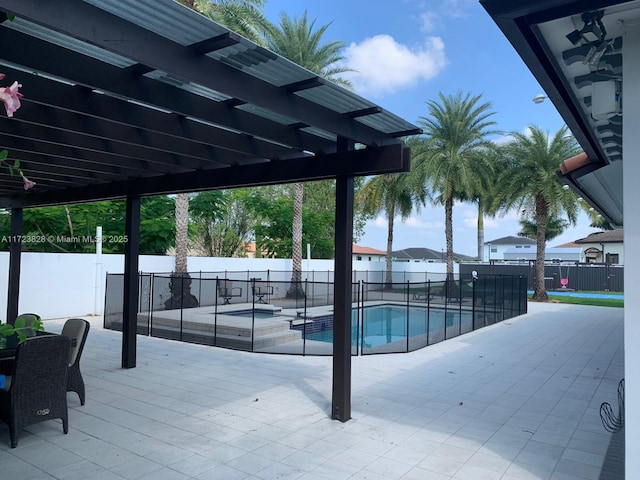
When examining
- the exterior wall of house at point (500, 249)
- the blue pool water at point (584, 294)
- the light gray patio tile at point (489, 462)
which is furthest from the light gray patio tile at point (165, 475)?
the exterior wall of house at point (500, 249)

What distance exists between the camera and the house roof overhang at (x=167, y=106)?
2.76 meters

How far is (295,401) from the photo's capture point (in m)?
5.70

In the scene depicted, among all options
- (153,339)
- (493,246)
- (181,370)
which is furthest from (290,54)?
(493,246)

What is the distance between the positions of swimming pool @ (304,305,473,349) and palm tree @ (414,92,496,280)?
4.49 m

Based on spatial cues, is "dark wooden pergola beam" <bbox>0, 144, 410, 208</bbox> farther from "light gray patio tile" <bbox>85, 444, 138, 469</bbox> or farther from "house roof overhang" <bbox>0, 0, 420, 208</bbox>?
A: "light gray patio tile" <bbox>85, 444, 138, 469</bbox>

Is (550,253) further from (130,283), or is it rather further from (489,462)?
(489,462)

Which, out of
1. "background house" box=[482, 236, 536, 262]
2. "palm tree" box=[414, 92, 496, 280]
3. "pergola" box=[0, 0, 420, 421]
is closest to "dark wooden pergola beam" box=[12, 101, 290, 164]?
"pergola" box=[0, 0, 420, 421]

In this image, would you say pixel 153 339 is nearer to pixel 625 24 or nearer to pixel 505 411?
pixel 505 411

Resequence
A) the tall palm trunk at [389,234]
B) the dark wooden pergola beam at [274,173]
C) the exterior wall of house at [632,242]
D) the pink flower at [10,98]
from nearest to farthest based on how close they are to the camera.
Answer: the pink flower at [10,98] < the exterior wall of house at [632,242] < the dark wooden pergola beam at [274,173] < the tall palm trunk at [389,234]

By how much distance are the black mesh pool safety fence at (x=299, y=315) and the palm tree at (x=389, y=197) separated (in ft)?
20.5

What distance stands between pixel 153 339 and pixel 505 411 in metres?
7.46

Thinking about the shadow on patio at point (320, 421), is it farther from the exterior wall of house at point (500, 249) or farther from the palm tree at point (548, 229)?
the exterior wall of house at point (500, 249)

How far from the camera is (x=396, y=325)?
51.9 feet

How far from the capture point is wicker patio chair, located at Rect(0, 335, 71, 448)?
410 cm
